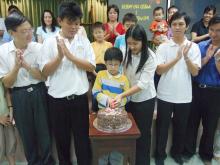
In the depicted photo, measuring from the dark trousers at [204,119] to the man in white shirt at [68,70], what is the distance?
986mm

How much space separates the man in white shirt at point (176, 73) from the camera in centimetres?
197

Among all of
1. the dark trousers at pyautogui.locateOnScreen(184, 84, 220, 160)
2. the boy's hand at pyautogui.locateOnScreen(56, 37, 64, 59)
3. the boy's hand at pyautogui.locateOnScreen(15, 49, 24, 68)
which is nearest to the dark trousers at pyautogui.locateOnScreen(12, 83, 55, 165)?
the boy's hand at pyautogui.locateOnScreen(15, 49, 24, 68)

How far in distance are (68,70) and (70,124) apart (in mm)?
446

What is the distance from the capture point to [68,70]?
1798 millimetres

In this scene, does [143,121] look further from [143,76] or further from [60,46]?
[60,46]

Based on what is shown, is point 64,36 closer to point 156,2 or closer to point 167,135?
point 167,135

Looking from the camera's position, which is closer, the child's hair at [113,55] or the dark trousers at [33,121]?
the child's hair at [113,55]

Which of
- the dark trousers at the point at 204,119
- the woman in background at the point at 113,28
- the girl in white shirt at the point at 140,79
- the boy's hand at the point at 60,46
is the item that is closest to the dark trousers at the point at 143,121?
the girl in white shirt at the point at 140,79

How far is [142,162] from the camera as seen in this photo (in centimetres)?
209

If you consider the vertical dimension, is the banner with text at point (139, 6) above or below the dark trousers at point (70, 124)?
above

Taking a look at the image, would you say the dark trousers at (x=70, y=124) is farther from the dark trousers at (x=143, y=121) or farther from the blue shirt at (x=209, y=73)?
the blue shirt at (x=209, y=73)

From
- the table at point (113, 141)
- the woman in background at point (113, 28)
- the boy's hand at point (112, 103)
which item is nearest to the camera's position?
the table at point (113, 141)

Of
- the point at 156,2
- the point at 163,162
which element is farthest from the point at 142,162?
the point at 156,2

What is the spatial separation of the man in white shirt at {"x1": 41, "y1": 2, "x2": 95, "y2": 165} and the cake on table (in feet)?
0.91
